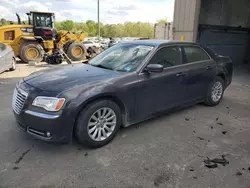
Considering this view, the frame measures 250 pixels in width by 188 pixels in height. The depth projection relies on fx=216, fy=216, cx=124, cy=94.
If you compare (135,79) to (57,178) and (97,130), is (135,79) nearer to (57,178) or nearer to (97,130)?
(97,130)

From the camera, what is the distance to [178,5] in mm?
8352

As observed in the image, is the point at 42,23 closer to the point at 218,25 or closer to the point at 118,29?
the point at 218,25

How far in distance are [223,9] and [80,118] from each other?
1006 centimetres

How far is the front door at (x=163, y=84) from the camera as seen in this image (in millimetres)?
3447

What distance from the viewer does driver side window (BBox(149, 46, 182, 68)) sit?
12.0 feet

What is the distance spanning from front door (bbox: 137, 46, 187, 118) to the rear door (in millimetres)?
190

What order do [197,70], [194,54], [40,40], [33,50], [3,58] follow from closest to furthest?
1. [197,70]
2. [194,54]
3. [3,58]
4. [33,50]
5. [40,40]

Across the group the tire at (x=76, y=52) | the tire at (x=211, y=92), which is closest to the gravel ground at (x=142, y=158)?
the tire at (x=211, y=92)

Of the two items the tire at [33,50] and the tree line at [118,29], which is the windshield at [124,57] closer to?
the tire at [33,50]

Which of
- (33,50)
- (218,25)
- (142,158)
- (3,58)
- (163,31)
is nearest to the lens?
(142,158)

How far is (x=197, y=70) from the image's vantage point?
427 cm

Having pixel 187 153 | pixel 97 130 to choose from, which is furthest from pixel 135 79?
pixel 187 153

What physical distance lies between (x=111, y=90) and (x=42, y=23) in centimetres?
1126

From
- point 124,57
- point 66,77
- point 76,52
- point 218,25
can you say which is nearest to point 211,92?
point 124,57
